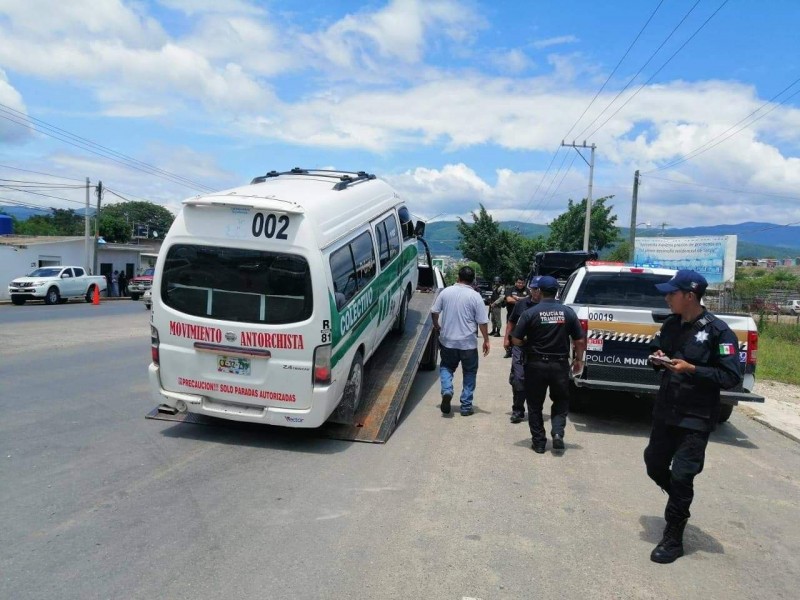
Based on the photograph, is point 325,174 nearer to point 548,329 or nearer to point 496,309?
point 548,329

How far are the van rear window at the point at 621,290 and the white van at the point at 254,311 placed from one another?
3804 millimetres

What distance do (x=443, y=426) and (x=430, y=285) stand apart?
712 centimetres

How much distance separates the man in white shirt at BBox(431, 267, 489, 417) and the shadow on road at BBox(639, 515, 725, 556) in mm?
3600

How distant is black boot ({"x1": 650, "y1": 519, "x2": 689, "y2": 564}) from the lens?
4430 millimetres

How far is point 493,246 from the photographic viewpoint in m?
60.5

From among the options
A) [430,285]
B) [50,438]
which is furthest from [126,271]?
[50,438]

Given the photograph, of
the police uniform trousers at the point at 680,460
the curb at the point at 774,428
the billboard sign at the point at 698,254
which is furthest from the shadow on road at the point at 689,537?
the billboard sign at the point at 698,254

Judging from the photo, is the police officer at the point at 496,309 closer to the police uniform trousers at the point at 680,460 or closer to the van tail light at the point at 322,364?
the van tail light at the point at 322,364

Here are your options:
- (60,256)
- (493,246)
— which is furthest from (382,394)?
(493,246)

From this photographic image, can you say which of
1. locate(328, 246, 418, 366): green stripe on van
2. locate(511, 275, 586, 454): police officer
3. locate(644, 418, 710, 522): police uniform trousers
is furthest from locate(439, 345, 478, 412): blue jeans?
locate(644, 418, 710, 522): police uniform trousers

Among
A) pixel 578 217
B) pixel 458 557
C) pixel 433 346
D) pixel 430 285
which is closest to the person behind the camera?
pixel 458 557

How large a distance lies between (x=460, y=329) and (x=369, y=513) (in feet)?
12.4

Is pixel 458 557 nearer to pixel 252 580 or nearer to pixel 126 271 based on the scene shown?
pixel 252 580

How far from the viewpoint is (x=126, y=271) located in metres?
52.7
